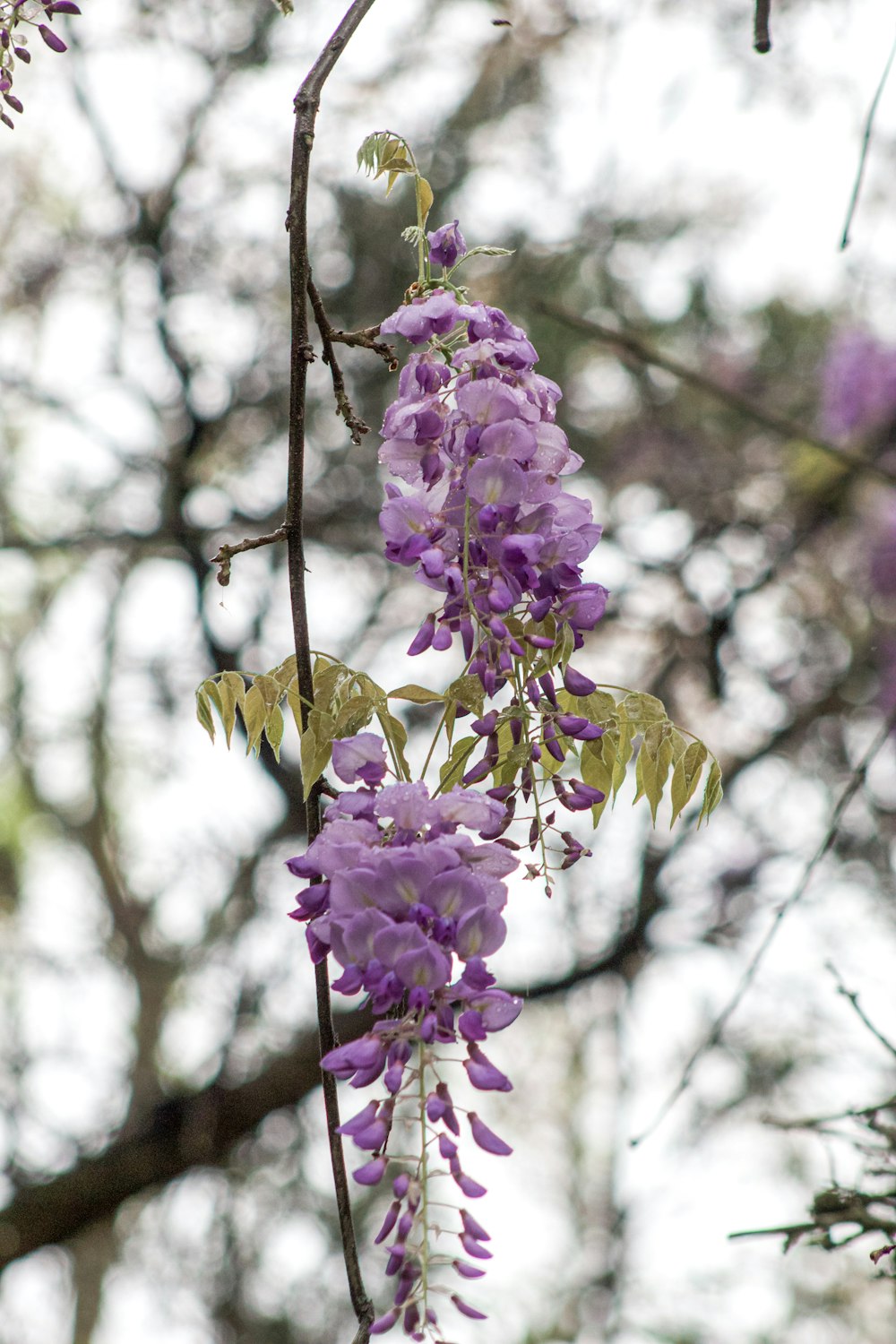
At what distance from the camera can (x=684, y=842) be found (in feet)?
16.6

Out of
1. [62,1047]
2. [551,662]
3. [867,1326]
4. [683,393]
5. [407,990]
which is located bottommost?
[407,990]

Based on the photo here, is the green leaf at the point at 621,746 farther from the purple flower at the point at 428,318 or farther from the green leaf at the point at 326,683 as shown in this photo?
the purple flower at the point at 428,318

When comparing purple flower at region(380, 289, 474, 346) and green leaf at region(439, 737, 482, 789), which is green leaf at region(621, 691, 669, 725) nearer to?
green leaf at region(439, 737, 482, 789)

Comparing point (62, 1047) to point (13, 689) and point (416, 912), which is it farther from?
point (416, 912)

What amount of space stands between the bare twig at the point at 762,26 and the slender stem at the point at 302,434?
47 centimetres

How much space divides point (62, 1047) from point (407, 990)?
698cm

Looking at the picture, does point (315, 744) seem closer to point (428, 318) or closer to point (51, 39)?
point (428, 318)

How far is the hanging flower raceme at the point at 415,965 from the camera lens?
944 millimetres

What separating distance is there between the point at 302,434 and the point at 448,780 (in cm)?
35

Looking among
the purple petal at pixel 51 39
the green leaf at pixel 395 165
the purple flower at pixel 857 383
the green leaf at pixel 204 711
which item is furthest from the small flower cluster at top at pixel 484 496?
the purple flower at pixel 857 383

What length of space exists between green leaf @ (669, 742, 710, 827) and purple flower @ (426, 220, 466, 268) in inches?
22.7

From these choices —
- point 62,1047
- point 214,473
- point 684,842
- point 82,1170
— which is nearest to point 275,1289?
point 62,1047

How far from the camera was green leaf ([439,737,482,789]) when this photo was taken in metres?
1.19

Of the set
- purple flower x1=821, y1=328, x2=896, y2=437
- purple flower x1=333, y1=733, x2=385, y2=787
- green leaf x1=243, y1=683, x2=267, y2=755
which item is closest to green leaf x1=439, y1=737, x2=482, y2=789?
purple flower x1=333, y1=733, x2=385, y2=787
